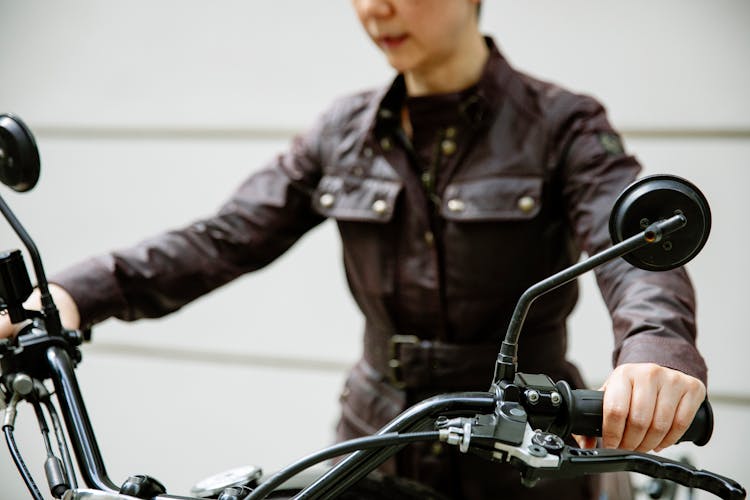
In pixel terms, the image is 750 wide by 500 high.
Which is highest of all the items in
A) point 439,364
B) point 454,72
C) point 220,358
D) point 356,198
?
point 454,72

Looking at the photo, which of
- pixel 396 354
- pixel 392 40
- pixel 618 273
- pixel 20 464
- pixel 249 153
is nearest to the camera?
pixel 20 464

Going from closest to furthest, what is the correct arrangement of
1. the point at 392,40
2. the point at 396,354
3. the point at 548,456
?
the point at 548,456, the point at 392,40, the point at 396,354

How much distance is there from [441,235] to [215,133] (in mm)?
1009

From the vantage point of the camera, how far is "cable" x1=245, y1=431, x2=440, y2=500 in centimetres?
47

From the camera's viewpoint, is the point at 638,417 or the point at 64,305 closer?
the point at 638,417

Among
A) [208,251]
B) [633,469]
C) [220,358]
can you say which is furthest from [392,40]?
[220,358]

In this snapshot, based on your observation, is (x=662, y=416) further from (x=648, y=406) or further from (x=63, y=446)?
(x=63, y=446)

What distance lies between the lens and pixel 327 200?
1.02 m

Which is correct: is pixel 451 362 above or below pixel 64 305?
below

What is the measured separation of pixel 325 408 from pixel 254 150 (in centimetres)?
64

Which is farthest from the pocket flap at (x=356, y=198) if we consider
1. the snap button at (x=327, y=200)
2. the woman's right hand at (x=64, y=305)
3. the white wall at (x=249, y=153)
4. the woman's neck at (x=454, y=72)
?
the white wall at (x=249, y=153)

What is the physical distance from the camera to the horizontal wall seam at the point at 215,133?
1492 mm

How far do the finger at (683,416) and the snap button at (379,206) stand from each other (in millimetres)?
487

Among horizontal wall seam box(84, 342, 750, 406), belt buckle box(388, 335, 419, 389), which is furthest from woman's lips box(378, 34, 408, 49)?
horizontal wall seam box(84, 342, 750, 406)
